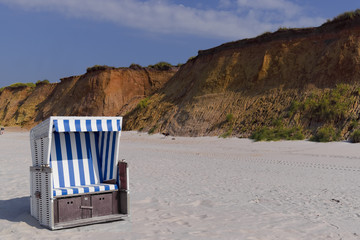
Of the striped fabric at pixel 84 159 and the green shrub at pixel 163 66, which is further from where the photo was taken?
the green shrub at pixel 163 66

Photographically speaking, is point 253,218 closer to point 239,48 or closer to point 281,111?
point 281,111

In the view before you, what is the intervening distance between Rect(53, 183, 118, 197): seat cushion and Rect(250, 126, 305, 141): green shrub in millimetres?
19595

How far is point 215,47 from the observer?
39094mm

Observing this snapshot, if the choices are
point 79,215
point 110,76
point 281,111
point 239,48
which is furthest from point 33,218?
point 110,76

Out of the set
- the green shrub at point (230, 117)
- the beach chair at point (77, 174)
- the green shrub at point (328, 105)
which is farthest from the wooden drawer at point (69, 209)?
the green shrub at point (230, 117)

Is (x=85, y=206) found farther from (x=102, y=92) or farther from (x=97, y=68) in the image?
(x=97, y=68)

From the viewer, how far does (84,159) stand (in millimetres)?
7102

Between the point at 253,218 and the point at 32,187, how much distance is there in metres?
3.96

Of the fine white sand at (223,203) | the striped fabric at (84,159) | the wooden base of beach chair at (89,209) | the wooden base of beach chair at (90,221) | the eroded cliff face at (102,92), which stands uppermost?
the eroded cliff face at (102,92)

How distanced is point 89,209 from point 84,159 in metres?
1.07

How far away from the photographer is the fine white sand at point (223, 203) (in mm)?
5817

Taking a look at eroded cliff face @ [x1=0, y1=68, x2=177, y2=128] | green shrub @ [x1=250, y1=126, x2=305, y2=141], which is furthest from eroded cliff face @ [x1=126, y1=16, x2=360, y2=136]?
eroded cliff face @ [x1=0, y1=68, x2=177, y2=128]

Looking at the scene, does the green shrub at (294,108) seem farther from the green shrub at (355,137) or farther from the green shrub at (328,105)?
the green shrub at (355,137)

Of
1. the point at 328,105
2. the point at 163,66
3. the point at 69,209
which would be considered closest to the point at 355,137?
the point at 328,105
